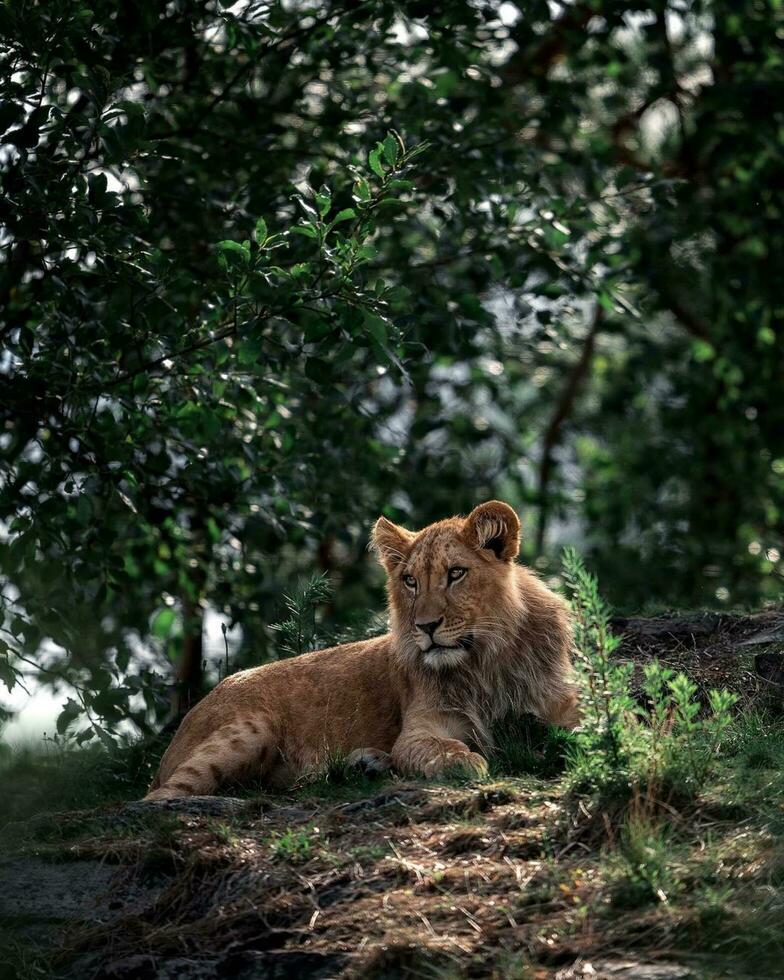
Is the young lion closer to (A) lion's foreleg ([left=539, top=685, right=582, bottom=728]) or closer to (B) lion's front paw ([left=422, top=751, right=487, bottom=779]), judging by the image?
(A) lion's foreleg ([left=539, top=685, right=582, bottom=728])

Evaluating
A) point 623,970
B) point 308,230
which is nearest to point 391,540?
point 308,230

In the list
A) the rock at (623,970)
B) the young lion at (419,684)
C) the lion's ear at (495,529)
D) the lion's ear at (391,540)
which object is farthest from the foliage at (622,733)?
the lion's ear at (391,540)

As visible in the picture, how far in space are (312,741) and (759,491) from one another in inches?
387

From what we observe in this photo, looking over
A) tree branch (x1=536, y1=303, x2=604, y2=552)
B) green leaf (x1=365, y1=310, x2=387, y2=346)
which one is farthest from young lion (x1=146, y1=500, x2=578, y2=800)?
tree branch (x1=536, y1=303, x2=604, y2=552)

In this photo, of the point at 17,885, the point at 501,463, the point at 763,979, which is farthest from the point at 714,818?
the point at 501,463

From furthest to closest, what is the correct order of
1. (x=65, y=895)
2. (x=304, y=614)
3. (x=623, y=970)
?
(x=304, y=614) < (x=65, y=895) < (x=623, y=970)

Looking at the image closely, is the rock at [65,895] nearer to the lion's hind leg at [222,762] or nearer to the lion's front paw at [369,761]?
the lion's hind leg at [222,762]

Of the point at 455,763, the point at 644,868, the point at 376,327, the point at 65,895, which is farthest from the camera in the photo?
the point at 376,327

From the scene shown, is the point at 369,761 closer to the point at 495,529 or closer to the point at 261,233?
the point at 495,529

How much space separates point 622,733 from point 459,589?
1732 mm

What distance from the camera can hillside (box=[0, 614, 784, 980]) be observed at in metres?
4.16

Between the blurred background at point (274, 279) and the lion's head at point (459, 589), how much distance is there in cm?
84

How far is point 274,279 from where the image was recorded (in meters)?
7.11

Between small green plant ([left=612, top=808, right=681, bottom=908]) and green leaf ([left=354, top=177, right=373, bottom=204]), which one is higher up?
green leaf ([left=354, top=177, right=373, bottom=204])
